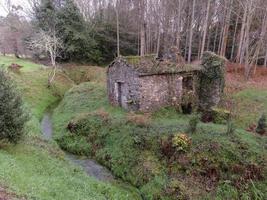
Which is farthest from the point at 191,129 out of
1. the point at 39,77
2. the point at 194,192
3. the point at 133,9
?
the point at 133,9

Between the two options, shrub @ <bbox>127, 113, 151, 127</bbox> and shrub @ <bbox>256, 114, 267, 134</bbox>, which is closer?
shrub @ <bbox>256, 114, 267, 134</bbox>

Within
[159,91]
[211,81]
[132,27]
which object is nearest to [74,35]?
[132,27]

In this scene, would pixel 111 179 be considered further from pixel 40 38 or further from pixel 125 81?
pixel 40 38

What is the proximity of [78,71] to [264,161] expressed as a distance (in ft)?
96.0

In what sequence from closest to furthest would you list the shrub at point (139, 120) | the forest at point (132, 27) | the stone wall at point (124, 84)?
the shrub at point (139, 120)
the stone wall at point (124, 84)
the forest at point (132, 27)

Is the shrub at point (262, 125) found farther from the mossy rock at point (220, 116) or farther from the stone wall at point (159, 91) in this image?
the stone wall at point (159, 91)

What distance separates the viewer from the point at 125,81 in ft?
70.4

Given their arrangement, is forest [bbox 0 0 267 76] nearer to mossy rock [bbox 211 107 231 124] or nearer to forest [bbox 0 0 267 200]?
forest [bbox 0 0 267 200]

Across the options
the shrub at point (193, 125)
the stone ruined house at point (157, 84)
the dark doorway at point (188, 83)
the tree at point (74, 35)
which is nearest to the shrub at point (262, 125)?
the shrub at point (193, 125)

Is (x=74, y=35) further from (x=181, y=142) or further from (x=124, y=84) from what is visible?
(x=181, y=142)

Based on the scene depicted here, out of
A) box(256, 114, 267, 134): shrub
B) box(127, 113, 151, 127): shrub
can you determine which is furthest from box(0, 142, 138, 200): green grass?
box(256, 114, 267, 134): shrub

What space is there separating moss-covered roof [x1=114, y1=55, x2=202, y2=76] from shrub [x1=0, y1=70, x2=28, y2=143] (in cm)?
868

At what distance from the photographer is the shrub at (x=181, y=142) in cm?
1498

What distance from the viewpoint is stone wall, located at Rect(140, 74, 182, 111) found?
20.2 metres
